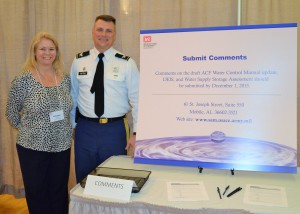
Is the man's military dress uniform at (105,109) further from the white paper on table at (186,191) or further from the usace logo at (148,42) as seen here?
the white paper on table at (186,191)

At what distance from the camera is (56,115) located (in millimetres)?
1948

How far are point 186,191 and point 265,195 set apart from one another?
13.9 inches

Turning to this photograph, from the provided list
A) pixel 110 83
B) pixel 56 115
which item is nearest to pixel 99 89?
pixel 110 83

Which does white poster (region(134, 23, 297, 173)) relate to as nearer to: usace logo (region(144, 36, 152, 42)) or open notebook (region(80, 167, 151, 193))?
usace logo (region(144, 36, 152, 42))

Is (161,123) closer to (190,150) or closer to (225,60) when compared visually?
(190,150)

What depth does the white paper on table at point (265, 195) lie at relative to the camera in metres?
1.27

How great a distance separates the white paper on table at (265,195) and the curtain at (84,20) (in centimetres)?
151

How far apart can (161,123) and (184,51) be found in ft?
1.41

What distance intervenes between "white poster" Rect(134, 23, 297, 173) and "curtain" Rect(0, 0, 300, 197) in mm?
962

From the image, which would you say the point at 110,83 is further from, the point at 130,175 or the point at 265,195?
the point at 265,195

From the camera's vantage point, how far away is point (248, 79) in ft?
5.18

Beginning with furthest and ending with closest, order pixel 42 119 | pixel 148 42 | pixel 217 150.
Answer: pixel 42 119 < pixel 148 42 < pixel 217 150

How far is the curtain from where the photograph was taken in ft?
8.02

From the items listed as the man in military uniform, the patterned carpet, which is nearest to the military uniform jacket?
the man in military uniform
